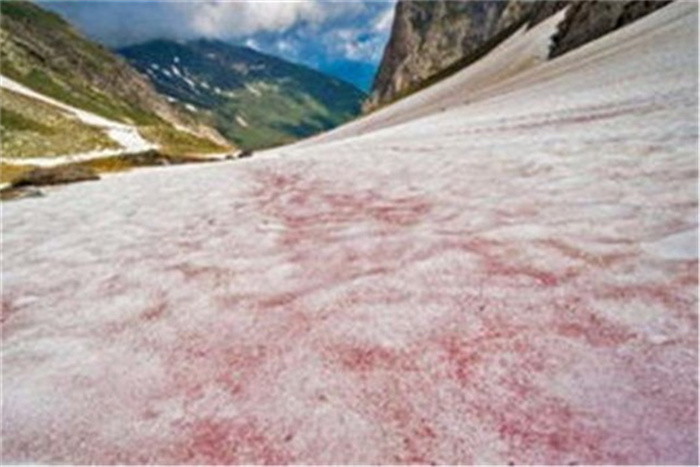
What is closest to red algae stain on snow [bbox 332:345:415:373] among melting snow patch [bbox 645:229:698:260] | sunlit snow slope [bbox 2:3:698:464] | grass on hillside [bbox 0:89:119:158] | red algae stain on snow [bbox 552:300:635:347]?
sunlit snow slope [bbox 2:3:698:464]

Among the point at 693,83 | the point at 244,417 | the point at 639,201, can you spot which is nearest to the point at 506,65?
the point at 693,83

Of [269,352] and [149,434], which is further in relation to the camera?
[269,352]

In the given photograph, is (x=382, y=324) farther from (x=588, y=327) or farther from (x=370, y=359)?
(x=588, y=327)

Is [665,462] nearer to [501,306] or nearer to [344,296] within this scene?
[501,306]

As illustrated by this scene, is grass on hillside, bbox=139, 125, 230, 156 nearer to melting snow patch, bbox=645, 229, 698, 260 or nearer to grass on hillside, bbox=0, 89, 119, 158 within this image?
grass on hillside, bbox=0, 89, 119, 158

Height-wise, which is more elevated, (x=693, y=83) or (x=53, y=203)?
(x=53, y=203)

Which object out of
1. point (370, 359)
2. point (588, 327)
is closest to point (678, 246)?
point (588, 327)

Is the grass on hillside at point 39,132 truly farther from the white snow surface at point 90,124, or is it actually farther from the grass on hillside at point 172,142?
the grass on hillside at point 172,142

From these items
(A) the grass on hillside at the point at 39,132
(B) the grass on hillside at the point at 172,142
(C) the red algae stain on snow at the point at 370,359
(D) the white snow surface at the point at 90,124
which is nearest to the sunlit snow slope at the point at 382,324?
(C) the red algae stain on snow at the point at 370,359
